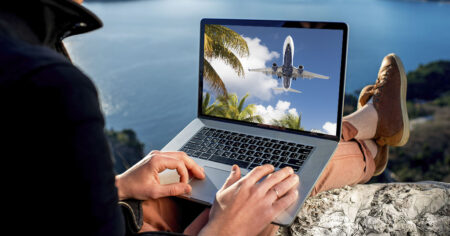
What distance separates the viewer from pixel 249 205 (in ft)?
2.87

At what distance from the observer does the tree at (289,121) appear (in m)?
1.35

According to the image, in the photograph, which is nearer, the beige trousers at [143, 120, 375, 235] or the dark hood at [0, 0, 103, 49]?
the dark hood at [0, 0, 103, 49]

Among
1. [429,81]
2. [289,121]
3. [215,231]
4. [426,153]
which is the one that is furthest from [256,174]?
[429,81]

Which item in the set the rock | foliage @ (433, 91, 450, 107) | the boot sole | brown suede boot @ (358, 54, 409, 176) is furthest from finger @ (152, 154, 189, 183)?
foliage @ (433, 91, 450, 107)

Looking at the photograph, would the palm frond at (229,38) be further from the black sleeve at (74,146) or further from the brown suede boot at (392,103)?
the black sleeve at (74,146)

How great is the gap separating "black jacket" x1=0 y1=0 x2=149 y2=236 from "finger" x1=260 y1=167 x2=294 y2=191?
0.47 m

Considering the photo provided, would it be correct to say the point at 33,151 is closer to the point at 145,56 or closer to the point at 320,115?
the point at 320,115

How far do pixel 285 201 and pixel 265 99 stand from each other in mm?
540

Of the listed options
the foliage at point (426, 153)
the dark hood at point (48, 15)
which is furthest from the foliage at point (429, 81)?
the dark hood at point (48, 15)

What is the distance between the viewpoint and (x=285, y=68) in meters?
1.32

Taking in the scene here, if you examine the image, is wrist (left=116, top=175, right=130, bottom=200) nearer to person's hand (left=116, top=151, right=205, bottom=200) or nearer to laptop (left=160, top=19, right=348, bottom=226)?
person's hand (left=116, top=151, right=205, bottom=200)

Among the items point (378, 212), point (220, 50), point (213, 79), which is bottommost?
point (378, 212)

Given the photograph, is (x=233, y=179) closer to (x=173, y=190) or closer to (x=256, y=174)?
(x=256, y=174)

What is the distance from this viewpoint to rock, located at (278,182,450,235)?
3.83ft
